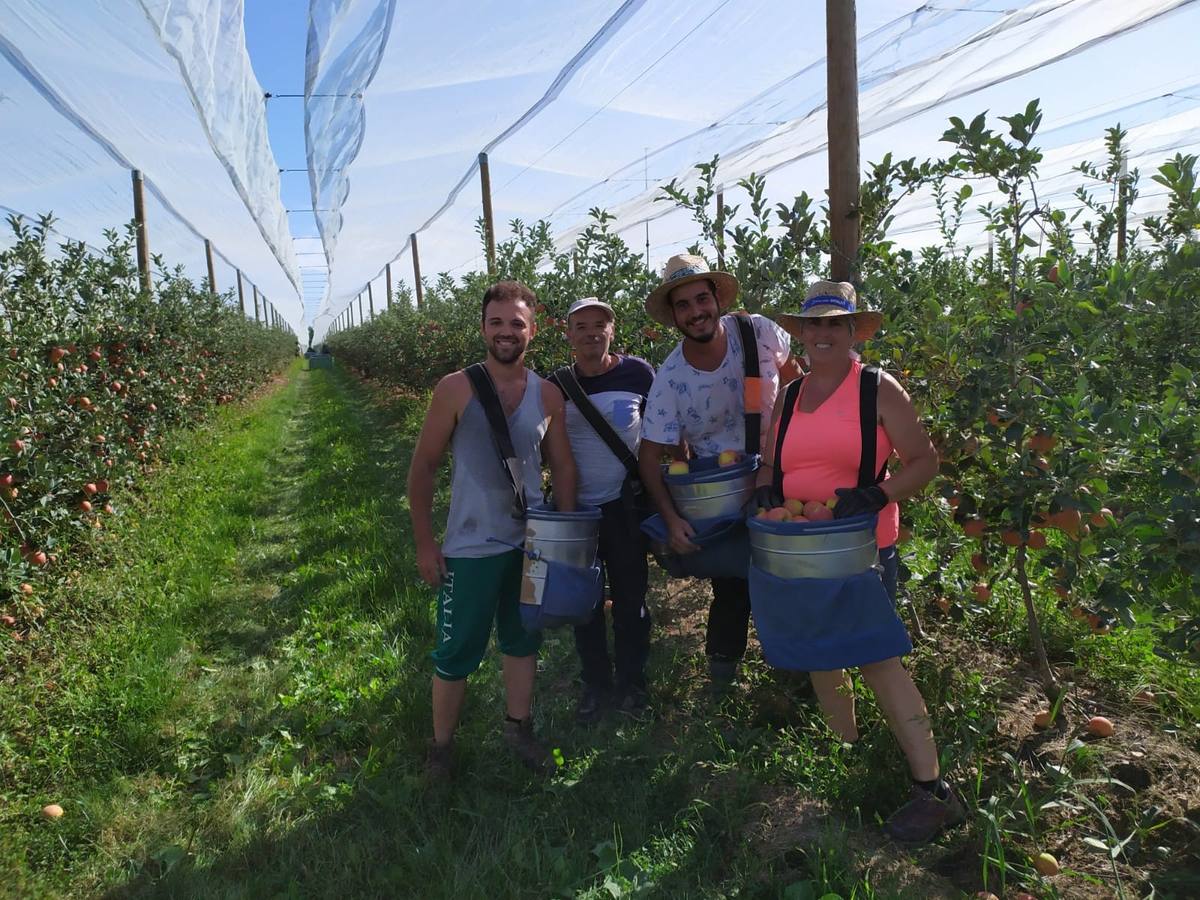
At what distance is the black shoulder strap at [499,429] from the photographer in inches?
90.6

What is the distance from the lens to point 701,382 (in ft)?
8.07

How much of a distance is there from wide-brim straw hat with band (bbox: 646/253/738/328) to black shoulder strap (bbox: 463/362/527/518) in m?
0.63

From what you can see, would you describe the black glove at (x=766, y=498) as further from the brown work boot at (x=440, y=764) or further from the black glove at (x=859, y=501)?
the brown work boot at (x=440, y=764)

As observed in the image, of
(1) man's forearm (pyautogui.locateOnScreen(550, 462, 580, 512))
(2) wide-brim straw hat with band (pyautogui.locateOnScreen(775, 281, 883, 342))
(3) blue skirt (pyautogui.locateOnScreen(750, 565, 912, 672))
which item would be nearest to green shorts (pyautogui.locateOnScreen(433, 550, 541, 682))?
(1) man's forearm (pyautogui.locateOnScreen(550, 462, 580, 512))

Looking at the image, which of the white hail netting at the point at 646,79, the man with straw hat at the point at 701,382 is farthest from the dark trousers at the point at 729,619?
the white hail netting at the point at 646,79

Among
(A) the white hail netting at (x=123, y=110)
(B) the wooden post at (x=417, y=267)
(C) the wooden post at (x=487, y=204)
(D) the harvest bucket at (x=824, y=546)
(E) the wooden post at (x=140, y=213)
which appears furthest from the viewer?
(B) the wooden post at (x=417, y=267)

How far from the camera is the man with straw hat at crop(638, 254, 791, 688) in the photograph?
244cm

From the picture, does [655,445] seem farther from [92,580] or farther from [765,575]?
[92,580]

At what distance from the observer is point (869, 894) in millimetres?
1715

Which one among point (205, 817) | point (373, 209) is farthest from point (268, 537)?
point (373, 209)

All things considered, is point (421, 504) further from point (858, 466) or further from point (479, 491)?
point (858, 466)

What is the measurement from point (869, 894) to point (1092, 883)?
57 cm

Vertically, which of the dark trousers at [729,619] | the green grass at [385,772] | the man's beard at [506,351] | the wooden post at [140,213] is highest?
the wooden post at [140,213]

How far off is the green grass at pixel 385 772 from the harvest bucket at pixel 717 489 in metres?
0.79
